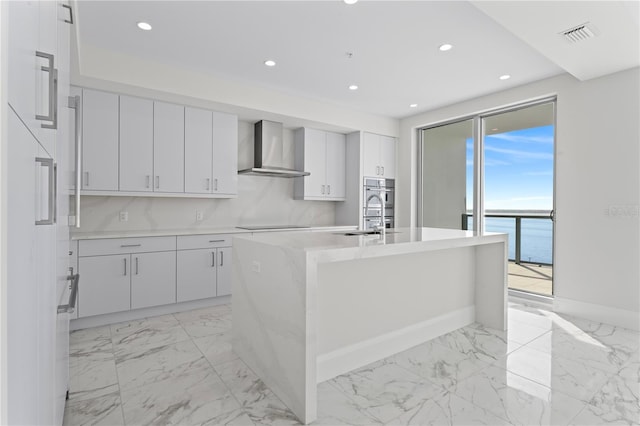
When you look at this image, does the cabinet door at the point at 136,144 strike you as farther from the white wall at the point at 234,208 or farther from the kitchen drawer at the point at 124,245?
the kitchen drawer at the point at 124,245

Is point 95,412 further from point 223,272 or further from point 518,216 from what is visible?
point 518,216

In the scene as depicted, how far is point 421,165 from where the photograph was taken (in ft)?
18.9

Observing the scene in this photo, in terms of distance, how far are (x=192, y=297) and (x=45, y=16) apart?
327 centimetres

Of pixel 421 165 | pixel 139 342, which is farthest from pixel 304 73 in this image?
pixel 139 342

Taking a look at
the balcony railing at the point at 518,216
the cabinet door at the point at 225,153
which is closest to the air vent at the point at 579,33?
the balcony railing at the point at 518,216

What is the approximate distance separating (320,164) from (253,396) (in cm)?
377

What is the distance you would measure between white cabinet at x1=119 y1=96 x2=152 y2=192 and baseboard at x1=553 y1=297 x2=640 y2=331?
477 centimetres

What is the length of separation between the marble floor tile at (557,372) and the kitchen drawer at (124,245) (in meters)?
3.28

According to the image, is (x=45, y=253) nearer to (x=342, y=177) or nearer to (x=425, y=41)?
(x=425, y=41)

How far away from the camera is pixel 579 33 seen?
262cm

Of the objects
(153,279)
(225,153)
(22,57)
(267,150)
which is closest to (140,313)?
(153,279)

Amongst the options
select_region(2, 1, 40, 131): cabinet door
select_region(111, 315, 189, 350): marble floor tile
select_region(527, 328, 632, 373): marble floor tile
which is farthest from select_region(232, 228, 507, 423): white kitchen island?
select_region(2, 1, 40, 131): cabinet door

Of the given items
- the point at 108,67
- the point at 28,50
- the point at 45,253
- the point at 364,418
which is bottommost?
the point at 364,418

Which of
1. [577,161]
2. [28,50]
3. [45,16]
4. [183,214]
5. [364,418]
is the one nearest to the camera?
[28,50]
